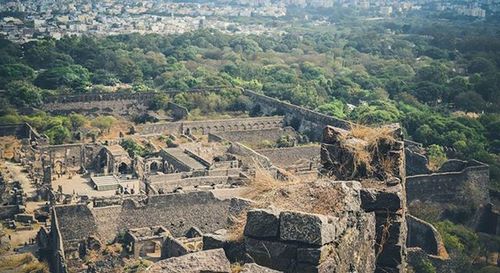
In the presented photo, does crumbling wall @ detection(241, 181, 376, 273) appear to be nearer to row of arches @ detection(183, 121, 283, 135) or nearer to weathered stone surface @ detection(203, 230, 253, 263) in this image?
weathered stone surface @ detection(203, 230, 253, 263)

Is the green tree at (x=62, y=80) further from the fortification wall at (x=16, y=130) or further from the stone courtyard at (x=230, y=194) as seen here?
the fortification wall at (x=16, y=130)

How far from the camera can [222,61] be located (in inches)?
3110

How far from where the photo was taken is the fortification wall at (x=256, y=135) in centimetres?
4253

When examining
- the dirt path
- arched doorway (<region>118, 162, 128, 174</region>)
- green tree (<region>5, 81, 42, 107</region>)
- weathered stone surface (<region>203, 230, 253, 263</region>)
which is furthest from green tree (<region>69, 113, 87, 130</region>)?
weathered stone surface (<region>203, 230, 253, 263</region>)

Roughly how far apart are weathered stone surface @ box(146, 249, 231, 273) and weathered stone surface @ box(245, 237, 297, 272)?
498 millimetres

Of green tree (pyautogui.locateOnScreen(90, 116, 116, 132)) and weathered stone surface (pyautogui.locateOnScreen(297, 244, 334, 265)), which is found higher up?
weathered stone surface (pyautogui.locateOnScreen(297, 244, 334, 265))

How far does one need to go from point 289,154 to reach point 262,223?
30.5m

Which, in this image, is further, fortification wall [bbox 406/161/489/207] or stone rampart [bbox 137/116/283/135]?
stone rampart [bbox 137/116/283/135]

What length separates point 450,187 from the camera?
97.0 ft

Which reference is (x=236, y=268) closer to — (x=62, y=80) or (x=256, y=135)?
(x=256, y=135)

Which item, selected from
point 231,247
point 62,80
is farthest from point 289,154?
point 231,247

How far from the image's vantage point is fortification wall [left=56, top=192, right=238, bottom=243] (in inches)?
932

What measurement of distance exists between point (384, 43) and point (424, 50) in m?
9.98

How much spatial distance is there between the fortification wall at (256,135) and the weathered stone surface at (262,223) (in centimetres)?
3498
